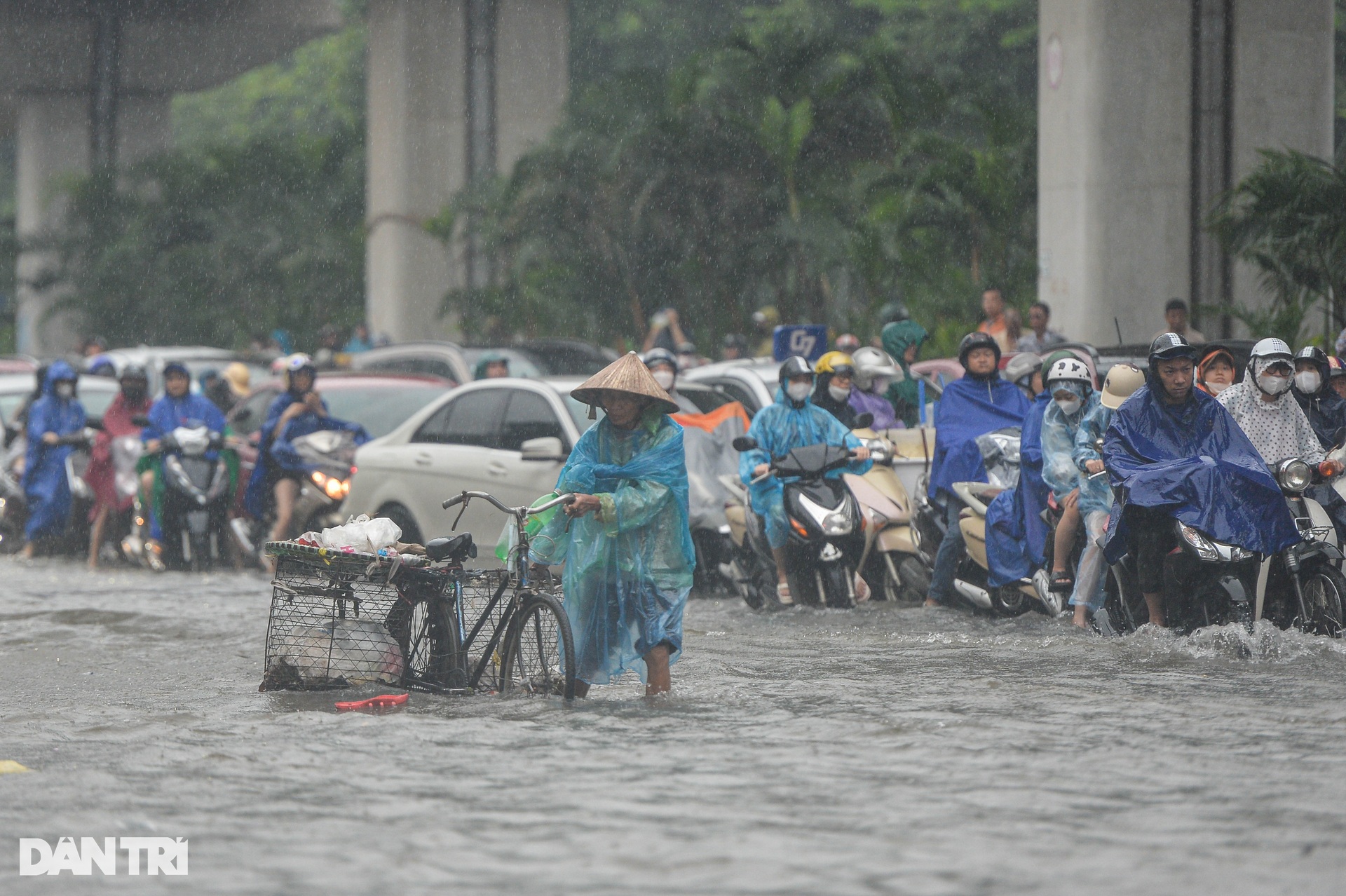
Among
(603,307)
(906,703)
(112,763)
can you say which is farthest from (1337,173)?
(603,307)

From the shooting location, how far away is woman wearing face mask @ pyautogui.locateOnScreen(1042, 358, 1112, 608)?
10531 millimetres

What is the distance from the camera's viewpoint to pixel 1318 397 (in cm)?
1059

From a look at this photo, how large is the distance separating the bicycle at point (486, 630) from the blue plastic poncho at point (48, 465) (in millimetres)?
10614

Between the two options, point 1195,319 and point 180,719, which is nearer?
point 180,719

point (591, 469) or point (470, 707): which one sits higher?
point (591, 469)

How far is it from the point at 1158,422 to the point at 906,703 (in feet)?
7.64

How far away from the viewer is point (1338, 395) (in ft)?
35.8

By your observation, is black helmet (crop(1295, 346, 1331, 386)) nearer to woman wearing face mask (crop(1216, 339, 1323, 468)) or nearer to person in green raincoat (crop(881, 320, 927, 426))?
woman wearing face mask (crop(1216, 339, 1323, 468))

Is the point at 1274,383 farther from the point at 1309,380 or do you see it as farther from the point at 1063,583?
the point at 1063,583

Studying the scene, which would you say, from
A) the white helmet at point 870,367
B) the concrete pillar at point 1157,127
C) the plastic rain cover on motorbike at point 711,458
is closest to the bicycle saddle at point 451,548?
the plastic rain cover on motorbike at point 711,458

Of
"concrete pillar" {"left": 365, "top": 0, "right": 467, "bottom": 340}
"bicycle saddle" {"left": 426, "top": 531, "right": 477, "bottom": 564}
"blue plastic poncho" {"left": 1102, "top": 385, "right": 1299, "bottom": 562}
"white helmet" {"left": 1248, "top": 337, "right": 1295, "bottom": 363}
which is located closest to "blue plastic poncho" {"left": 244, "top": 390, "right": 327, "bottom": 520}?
"bicycle saddle" {"left": 426, "top": 531, "right": 477, "bottom": 564}

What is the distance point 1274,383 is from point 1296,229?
538 centimetres

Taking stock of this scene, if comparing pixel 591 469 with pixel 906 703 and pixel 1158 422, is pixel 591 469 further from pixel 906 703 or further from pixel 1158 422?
pixel 1158 422

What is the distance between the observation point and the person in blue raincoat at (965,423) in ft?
39.2
